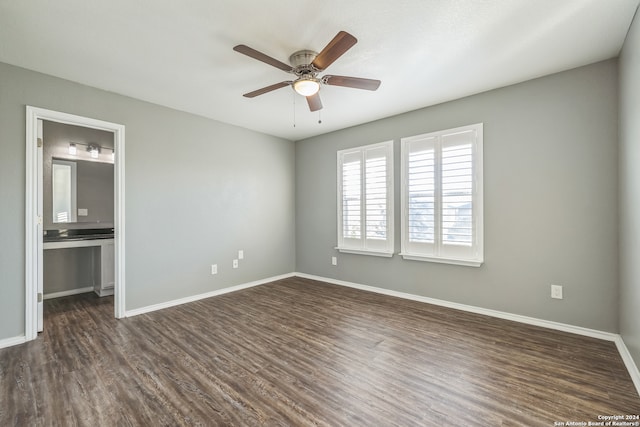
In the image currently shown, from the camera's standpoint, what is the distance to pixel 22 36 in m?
2.19

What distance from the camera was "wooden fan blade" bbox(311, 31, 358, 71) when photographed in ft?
5.82

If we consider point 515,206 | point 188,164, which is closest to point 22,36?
point 188,164

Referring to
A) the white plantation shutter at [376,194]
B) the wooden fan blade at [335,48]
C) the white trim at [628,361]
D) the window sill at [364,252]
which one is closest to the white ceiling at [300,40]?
the wooden fan blade at [335,48]

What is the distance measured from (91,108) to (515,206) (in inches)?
188

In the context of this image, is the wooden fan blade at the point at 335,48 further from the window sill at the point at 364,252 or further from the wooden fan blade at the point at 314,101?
the window sill at the point at 364,252

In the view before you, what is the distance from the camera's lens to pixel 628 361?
7.09 ft

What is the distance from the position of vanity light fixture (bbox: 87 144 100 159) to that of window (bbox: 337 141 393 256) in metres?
3.87

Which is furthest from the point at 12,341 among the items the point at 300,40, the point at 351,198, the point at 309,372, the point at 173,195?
the point at 351,198

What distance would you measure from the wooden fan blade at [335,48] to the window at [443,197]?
6.83 ft

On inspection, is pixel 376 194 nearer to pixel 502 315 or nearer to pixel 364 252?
pixel 364 252

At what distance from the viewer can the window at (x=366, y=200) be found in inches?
162

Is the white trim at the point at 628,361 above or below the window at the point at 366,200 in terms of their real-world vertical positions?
below

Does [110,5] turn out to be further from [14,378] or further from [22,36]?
[14,378]

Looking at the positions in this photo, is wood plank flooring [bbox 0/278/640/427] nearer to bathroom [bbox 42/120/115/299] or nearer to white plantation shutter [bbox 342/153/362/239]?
bathroom [bbox 42/120/115/299]
